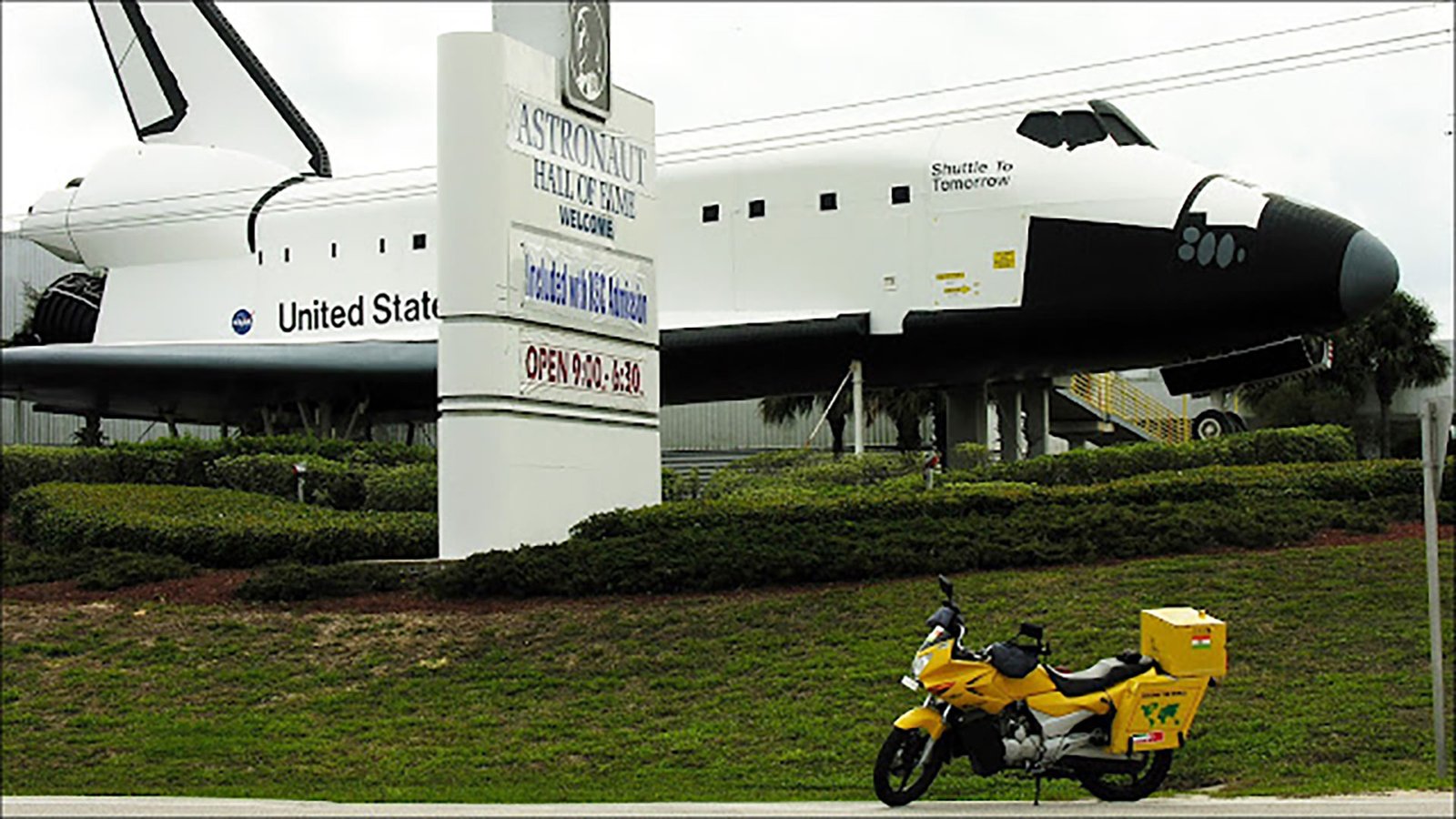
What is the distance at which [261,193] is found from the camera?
26422 millimetres

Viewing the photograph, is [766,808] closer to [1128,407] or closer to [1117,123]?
[1117,123]

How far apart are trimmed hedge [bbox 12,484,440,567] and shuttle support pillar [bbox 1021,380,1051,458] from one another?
10192 millimetres

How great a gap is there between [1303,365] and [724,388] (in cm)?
825

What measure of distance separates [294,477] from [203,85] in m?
11.7

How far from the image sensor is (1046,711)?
25.2 feet

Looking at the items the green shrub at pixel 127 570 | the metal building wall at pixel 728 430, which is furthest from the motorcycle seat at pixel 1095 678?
the metal building wall at pixel 728 430

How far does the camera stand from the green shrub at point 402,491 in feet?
59.4

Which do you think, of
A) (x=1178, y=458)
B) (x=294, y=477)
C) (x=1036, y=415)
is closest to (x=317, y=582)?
(x=294, y=477)

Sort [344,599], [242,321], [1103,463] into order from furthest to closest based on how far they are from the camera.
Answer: [242,321] < [1103,463] < [344,599]

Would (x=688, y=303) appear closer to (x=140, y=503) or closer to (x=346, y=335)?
(x=346, y=335)

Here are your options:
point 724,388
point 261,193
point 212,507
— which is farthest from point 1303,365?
point 261,193

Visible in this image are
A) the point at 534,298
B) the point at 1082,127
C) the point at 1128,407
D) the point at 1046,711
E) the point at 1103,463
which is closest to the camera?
the point at 1046,711

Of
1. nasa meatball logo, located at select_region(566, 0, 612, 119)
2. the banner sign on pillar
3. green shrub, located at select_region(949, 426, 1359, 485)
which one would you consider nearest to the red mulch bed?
the banner sign on pillar

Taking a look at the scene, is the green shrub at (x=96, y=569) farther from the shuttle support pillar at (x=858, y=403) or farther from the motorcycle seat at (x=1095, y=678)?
the motorcycle seat at (x=1095, y=678)
